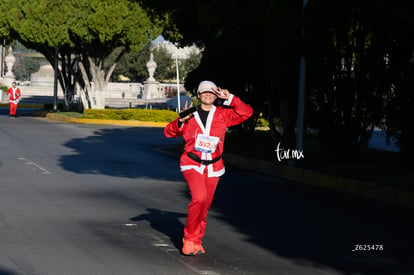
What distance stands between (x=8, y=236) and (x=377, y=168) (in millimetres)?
10507

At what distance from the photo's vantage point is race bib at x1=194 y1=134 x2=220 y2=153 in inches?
329

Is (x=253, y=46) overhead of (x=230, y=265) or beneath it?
overhead

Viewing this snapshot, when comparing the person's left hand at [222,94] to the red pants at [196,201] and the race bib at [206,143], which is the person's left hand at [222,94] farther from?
the red pants at [196,201]

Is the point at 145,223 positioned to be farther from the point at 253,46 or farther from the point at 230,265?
the point at 253,46

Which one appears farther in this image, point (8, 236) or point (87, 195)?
point (87, 195)

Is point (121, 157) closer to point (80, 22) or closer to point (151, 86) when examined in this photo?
point (80, 22)

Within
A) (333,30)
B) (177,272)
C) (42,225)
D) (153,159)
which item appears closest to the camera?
(177,272)

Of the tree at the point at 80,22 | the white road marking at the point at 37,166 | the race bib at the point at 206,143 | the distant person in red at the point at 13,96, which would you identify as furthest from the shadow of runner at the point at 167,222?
the distant person in red at the point at 13,96

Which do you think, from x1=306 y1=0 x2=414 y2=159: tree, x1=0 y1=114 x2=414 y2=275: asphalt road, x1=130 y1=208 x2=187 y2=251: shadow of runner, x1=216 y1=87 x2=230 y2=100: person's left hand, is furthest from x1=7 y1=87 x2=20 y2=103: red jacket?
x1=216 y1=87 x2=230 y2=100: person's left hand

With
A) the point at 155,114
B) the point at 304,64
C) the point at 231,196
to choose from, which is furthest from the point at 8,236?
the point at 155,114

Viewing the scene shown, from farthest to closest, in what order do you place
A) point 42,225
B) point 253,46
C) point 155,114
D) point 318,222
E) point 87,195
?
point 155,114 → point 253,46 → point 87,195 → point 318,222 → point 42,225

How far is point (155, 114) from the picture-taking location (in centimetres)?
3909

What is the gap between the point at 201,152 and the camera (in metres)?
8.37

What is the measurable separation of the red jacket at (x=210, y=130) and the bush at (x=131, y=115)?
29854 millimetres
